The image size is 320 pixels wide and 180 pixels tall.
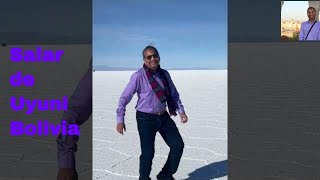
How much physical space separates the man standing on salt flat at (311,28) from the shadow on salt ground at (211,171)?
308 centimetres

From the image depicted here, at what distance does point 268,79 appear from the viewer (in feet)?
35.8

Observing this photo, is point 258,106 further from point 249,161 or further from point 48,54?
point 48,54

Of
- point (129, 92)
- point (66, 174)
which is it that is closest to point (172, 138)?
point (129, 92)

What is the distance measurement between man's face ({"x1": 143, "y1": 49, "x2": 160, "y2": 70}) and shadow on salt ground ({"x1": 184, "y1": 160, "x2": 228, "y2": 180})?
0.89 m

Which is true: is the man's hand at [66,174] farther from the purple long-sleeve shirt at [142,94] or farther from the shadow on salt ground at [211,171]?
the shadow on salt ground at [211,171]

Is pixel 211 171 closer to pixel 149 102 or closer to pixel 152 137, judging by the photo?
pixel 152 137

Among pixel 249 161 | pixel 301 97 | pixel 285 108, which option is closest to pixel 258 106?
pixel 285 108

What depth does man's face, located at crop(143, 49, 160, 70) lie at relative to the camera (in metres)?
2.74

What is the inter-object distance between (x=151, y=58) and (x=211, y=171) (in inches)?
41.9

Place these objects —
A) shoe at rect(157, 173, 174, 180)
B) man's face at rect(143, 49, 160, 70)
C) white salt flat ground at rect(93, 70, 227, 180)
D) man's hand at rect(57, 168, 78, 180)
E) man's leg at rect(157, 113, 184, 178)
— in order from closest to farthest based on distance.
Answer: man's hand at rect(57, 168, 78, 180), man's face at rect(143, 49, 160, 70), man's leg at rect(157, 113, 184, 178), shoe at rect(157, 173, 174, 180), white salt flat ground at rect(93, 70, 227, 180)

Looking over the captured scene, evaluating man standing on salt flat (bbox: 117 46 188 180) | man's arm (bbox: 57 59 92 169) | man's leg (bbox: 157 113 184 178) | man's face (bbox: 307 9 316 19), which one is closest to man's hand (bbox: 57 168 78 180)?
man's arm (bbox: 57 59 92 169)

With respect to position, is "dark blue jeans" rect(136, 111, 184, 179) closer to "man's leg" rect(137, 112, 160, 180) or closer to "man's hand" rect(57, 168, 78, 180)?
"man's leg" rect(137, 112, 160, 180)

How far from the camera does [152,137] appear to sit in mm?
2893

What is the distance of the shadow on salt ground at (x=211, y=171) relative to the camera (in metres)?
3.27
